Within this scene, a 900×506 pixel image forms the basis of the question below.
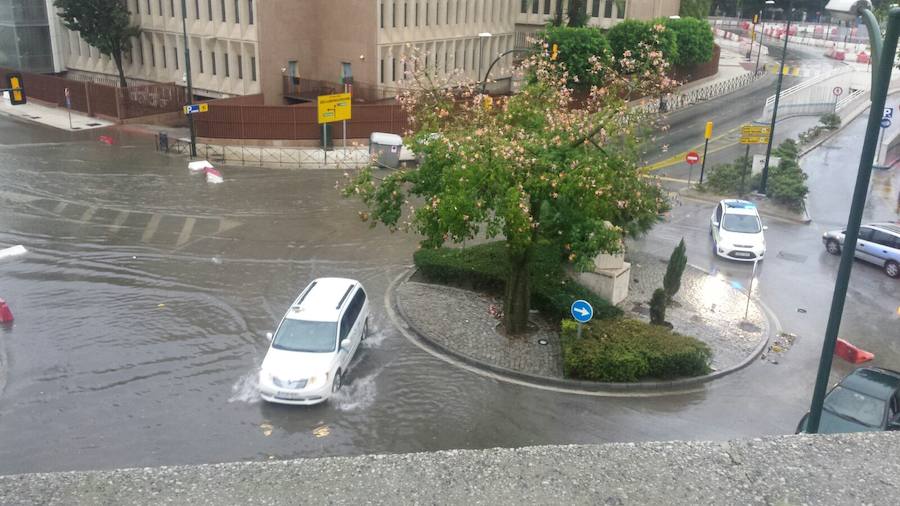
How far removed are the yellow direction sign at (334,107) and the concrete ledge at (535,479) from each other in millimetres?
30653

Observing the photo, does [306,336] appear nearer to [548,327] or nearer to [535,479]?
[548,327]

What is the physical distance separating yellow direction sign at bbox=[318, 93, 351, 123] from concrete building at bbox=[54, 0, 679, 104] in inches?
286

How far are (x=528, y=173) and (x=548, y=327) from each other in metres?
4.74

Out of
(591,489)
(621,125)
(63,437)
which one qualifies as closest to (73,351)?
(63,437)

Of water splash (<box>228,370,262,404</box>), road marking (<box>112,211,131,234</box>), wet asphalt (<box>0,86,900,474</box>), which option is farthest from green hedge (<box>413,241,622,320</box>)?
road marking (<box>112,211,131,234</box>)

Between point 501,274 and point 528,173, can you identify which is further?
point 501,274

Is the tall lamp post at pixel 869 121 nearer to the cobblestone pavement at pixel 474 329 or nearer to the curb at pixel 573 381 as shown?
the curb at pixel 573 381

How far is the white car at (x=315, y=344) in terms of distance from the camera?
14344 mm

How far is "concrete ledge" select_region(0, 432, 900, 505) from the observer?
228 inches

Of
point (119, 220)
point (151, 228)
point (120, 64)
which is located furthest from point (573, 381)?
point (120, 64)

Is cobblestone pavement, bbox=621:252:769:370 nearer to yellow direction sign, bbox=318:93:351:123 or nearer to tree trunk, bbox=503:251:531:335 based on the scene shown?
tree trunk, bbox=503:251:531:335

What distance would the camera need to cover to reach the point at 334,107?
35781 millimetres

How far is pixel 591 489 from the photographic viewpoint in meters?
5.91

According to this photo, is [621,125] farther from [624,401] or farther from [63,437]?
[63,437]
